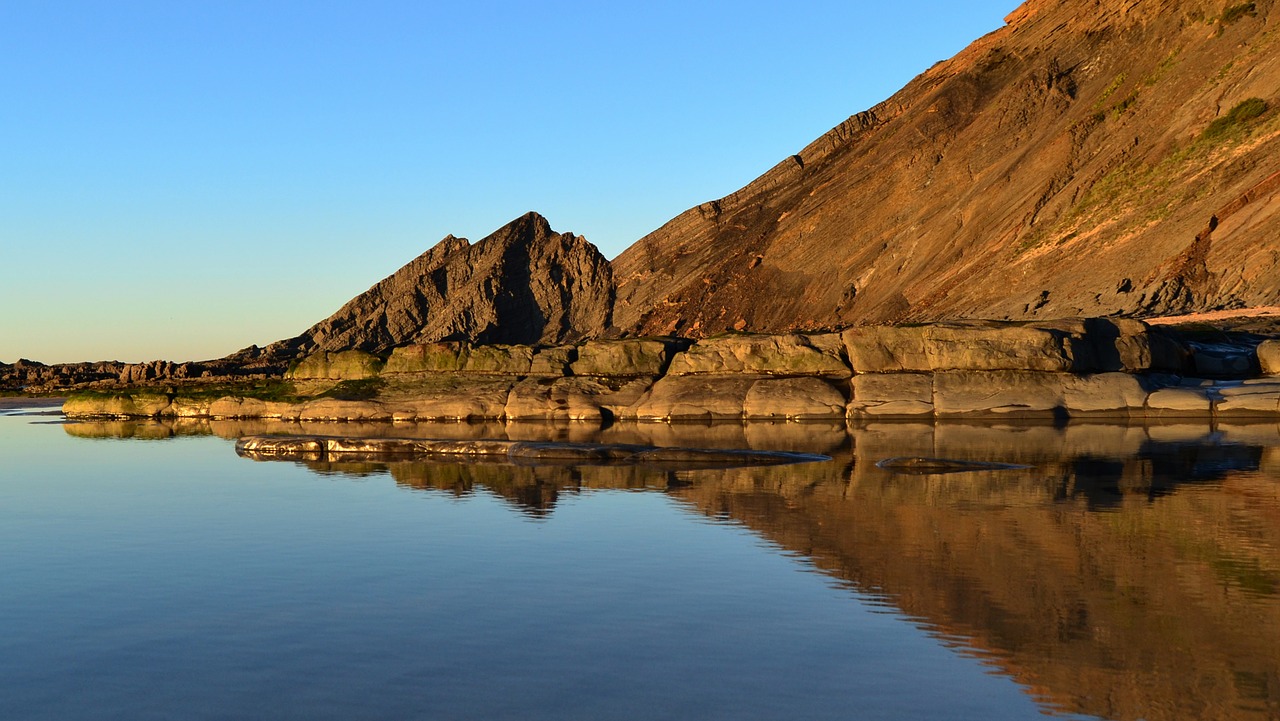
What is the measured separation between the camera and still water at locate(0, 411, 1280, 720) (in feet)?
28.0

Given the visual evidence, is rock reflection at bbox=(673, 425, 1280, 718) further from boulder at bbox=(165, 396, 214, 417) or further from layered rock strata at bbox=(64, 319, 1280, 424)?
boulder at bbox=(165, 396, 214, 417)

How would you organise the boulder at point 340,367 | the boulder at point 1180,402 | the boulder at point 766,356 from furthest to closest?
the boulder at point 340,367, the boulder at point 766,356, the boulder at point 1180,402

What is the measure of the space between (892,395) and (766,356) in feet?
22.1

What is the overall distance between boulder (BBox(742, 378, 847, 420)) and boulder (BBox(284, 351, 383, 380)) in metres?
21.6

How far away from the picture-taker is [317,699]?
27.8 feet

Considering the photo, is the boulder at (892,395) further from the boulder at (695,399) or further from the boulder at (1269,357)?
the boulder at (1269,357)

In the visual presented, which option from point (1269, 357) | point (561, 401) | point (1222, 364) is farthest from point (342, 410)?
point (1269, 357)

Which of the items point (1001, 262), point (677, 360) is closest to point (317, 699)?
point (677, 360)

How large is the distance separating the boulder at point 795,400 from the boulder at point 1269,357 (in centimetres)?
1621

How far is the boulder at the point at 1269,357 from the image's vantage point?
1658 inches

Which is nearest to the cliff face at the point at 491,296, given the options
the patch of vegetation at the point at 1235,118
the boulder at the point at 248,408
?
the patch of vegetation at the point at 1235,118

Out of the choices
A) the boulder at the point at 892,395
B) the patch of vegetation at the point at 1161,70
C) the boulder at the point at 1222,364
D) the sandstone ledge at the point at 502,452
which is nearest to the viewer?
the sandstone ledge at the point at 502,452

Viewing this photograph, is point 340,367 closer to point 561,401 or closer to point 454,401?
point 454,401

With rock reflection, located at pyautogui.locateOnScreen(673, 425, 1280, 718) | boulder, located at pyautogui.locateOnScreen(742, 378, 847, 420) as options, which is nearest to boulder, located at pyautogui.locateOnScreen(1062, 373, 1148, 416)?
boulder, located at pyautogui.locateOnScreen(742, 378, 847, 420)
